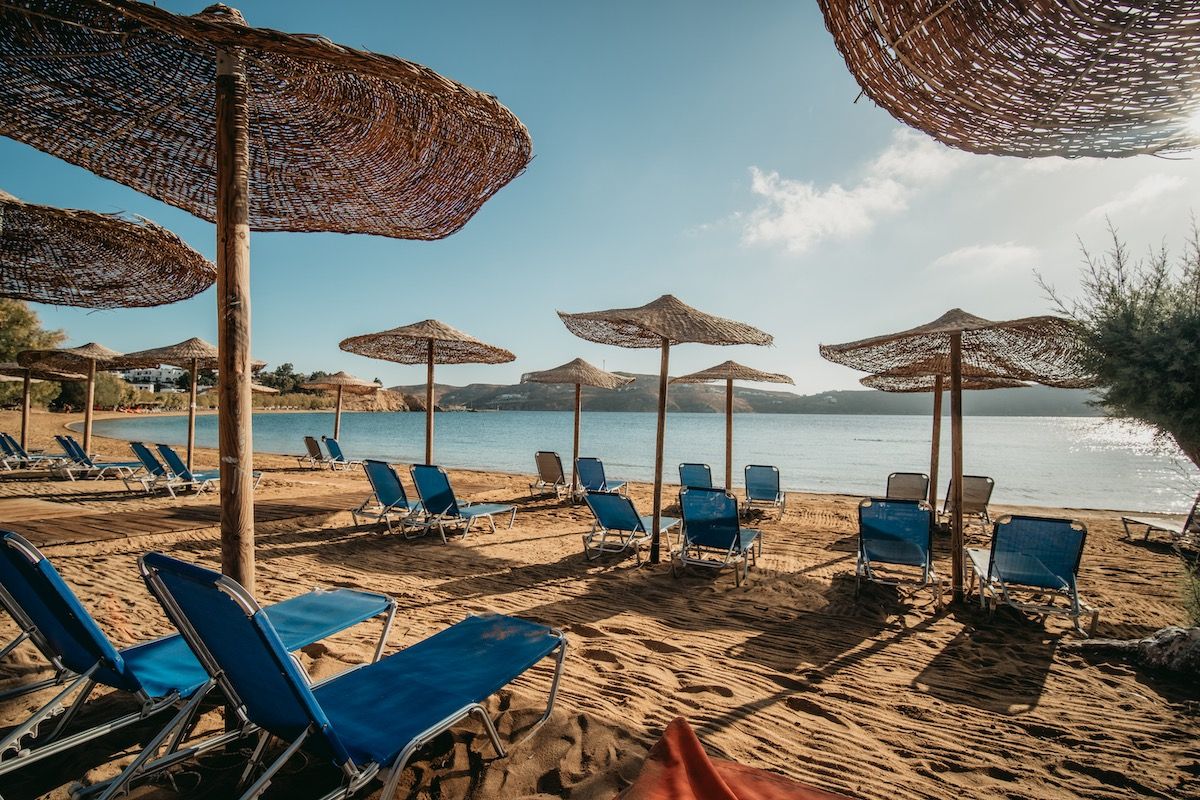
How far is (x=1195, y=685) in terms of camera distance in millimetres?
3275

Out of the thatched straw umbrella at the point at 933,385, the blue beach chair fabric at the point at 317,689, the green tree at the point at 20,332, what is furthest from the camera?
the green tree at the point at 20,332

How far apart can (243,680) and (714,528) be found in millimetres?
4464

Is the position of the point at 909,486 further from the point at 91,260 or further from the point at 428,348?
the point at 91,260

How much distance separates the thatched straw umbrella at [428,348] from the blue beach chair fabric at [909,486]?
6.93 m

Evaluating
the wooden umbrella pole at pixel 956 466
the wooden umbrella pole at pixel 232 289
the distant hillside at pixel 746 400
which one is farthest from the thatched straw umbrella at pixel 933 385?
the distant hillside at pixel 746 400

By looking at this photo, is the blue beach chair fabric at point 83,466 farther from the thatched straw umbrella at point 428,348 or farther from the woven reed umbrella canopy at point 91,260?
the woven reed umbrella canopy at point 91,260

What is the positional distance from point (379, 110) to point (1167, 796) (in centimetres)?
472

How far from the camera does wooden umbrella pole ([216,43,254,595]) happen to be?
2.14m

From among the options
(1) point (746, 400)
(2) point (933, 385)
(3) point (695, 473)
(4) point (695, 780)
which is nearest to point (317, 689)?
(4) point (695, 780)

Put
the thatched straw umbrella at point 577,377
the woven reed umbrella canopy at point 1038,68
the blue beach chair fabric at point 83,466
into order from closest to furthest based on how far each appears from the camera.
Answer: the woven reed umbrella canopy at point 1038,68 → the blue beach chair fabric at point 83,466 → the thatched straw umbrella at point 577,377

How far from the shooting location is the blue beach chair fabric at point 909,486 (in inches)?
342

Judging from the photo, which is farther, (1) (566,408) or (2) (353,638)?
(1) (566,408)

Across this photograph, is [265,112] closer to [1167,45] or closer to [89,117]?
[89,117]

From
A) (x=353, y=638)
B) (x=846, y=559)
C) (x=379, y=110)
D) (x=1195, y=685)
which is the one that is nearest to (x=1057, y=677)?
(x=1195, y=685)
